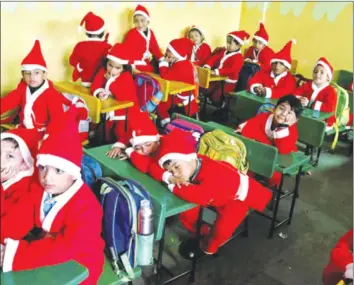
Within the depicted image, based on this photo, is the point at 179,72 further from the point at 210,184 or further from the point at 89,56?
the point at 210,184

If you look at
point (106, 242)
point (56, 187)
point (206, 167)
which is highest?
point (56, 187)

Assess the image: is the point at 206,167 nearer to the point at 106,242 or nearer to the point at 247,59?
the point at 106,242

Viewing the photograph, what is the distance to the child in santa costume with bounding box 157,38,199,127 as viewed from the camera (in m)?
4.16

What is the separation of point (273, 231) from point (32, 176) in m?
1.86

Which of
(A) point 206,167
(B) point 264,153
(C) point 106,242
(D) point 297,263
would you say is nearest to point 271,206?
(D) point 297,263

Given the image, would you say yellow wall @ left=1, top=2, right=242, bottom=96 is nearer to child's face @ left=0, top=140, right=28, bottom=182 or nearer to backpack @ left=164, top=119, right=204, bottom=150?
backpack @ left=164, top=119, right=204, bottom=150

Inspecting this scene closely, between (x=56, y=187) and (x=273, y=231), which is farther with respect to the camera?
(x=273, y=231)

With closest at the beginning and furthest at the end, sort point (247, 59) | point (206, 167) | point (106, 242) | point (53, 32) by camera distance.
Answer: point (106, 242) < point (206, 167) < point (53, 32) < point (247, 59)

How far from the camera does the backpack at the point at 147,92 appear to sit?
372 cm

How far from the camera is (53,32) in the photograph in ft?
12.6

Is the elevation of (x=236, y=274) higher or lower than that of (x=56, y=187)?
lower

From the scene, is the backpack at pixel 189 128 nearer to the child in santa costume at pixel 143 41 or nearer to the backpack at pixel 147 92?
the backpack at pixel 147 92

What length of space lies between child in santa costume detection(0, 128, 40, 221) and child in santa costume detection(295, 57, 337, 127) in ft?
9.25

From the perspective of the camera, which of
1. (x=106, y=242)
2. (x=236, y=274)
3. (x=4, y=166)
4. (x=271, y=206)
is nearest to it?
(x=4, y=166)
